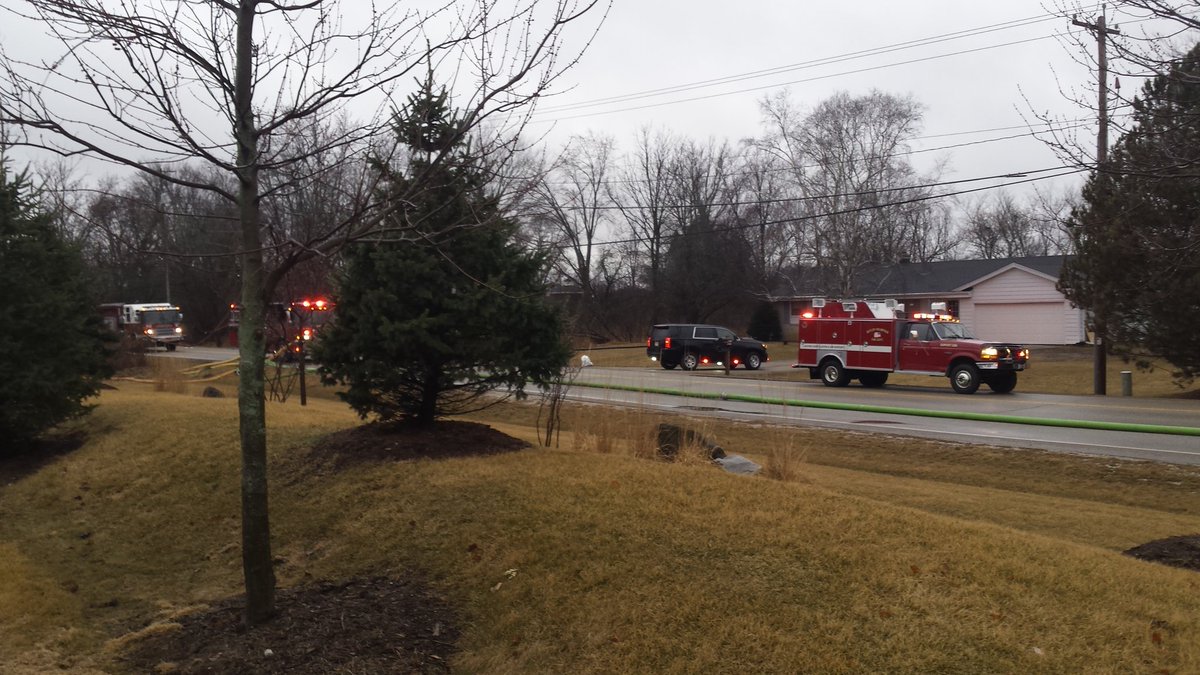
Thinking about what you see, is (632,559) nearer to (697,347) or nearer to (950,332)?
(950,332)

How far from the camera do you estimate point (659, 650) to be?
4801mm

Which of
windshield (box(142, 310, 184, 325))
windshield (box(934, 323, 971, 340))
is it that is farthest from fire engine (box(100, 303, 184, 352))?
windshield (box(934, 323, 971, 340))

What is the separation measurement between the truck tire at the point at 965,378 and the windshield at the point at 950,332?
1.04 m

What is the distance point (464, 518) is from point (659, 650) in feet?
8.44

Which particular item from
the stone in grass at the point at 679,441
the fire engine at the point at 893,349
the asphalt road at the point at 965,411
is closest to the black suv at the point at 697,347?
the fire engine at the point at 893,349

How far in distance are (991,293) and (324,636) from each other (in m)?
42.9

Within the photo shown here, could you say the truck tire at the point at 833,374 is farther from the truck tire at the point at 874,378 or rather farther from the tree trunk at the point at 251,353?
the tree trunk at the point at 251,353

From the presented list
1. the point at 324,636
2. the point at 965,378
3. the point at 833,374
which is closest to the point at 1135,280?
the point at 965,378

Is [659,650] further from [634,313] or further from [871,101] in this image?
[634,313]

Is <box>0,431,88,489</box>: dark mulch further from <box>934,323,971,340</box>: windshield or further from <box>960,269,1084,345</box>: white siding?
<box>960,269,1084,345</box>: white siding

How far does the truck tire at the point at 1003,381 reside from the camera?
75.5ft

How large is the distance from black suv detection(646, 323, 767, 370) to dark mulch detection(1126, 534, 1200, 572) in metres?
26.8

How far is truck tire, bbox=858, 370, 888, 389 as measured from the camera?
26.5 m

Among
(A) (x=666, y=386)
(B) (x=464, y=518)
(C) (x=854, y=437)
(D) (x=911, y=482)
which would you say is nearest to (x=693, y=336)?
(A) (x=666, y=386)
